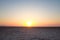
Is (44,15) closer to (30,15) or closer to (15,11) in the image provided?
(30,15)

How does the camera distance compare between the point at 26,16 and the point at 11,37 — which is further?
the point at 26,16

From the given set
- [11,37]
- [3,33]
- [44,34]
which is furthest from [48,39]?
[3,33]

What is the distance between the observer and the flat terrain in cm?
343

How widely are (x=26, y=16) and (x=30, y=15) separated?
0.13 m

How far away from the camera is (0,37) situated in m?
3.40

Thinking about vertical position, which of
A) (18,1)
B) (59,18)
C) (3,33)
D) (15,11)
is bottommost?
(3,33)

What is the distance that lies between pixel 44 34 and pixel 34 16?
26.3 inches

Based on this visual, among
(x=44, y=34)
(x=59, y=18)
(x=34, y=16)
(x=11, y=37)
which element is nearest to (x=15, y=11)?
(x=34, y=16)

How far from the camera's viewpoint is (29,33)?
3533 millimetres

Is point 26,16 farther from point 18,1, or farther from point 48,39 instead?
point 48,39

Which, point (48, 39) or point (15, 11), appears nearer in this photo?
point (48, 39)

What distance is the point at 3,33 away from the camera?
347 centimetres

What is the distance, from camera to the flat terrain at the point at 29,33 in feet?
11.3

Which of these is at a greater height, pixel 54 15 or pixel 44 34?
pixel 54 15
